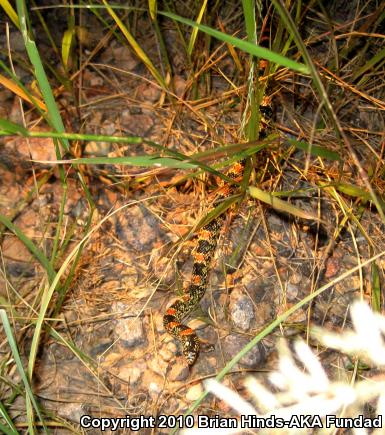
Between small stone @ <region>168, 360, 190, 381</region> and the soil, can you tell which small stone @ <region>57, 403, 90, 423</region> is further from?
small stone @ <region>168, 360, 190, 381</region>

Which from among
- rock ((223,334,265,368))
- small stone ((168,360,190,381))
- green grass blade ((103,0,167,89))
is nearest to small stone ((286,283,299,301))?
rock ((223,334,265,368))

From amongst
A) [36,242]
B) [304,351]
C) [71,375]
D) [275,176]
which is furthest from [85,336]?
[275,176]

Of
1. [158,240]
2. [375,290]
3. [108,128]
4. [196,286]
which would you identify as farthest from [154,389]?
[108,128]

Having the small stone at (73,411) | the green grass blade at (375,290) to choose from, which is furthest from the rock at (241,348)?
the small stone at (73,411)

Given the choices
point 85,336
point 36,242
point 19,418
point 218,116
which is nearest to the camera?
point 19,418

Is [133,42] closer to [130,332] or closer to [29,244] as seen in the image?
[29,244]

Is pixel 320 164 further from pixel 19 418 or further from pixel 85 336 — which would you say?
pixel 19 418
